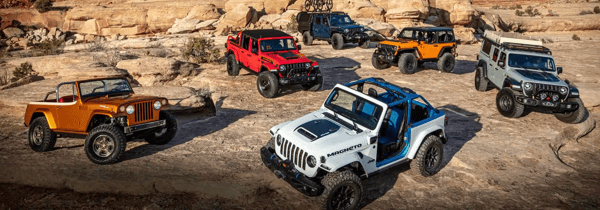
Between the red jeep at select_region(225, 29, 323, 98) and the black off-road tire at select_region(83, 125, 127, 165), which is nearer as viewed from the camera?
the black off-road tire at select_region(83, 125, 127, 165)

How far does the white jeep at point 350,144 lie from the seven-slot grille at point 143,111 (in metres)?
2.71

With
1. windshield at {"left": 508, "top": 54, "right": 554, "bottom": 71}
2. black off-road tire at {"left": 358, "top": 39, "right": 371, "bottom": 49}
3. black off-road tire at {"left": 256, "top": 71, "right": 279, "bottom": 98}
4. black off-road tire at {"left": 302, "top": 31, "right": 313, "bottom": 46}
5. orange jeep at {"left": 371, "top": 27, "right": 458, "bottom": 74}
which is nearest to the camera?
windshield at {"left": 508, "top": 54, "right": 554, "bottom": 71}

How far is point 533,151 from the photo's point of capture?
359 inches

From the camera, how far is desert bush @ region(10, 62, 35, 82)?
16.5 m

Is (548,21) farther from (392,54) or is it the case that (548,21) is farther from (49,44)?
(49,44)

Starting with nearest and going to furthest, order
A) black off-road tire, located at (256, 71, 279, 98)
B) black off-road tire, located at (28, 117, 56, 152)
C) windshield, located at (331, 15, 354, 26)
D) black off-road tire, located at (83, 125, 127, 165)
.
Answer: black off-road tire, located at (83, 125, 127, 165)
black off-road tire, located at (28, 117, 56, 152)
black off-road tire, located at (256, 71, 279, 98)
windshield, located at (331, 15, 354, 26)

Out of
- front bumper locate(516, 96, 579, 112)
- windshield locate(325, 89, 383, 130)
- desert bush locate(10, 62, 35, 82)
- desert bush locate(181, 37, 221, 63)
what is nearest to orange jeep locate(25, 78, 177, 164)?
windshield locate(325, 89, 383, 130)

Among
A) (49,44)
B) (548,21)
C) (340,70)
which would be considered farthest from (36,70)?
(548,21)

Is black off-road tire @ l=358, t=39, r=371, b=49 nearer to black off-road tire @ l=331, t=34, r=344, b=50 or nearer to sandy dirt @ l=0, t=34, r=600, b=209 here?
black off-road tire @ l=331, t=34, r=344, b=50

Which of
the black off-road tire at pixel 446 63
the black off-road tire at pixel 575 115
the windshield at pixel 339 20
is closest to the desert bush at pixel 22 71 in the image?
the windshield at pixel 339 20

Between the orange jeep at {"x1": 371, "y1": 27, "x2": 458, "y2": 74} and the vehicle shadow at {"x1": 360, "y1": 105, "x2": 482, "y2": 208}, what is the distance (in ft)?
13.9

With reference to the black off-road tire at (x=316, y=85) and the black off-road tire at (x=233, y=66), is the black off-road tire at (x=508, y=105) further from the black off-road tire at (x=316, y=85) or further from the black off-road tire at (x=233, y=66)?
the black off-road tire at (x=233, y=66)

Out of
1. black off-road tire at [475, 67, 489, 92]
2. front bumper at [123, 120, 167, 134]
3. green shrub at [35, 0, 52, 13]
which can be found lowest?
front bumper at [123, 120, 167, 134]

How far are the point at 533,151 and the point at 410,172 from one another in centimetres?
326
